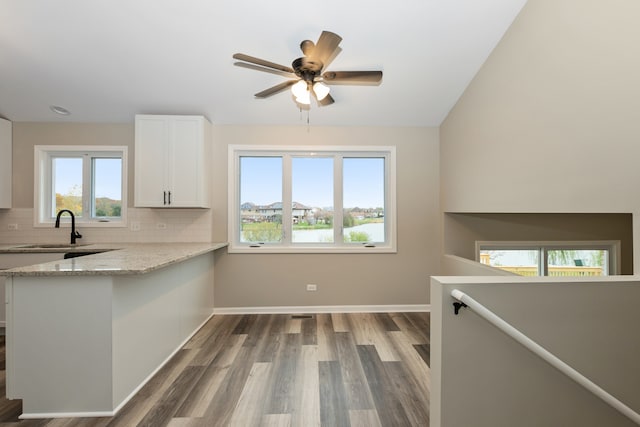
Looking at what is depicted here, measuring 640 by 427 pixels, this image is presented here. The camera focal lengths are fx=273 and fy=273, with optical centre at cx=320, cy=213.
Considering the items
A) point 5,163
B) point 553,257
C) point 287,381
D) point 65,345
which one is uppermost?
point 5,163

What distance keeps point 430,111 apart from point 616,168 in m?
2.13

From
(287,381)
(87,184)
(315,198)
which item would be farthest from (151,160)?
(287,381)

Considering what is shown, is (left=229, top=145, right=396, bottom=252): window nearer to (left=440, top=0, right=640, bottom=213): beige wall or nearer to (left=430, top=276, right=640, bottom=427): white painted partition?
(left=440, top=0, right=640, bottom=213): beige wall

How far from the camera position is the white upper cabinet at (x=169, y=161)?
327 centimetres

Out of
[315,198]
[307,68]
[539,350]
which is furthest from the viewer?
[315,198]

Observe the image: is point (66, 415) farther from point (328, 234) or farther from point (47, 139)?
point (47, 139)

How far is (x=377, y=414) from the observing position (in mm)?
1801

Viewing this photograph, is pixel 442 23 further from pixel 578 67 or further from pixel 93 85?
pixel 93 85

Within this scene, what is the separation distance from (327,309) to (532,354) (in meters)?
2.52

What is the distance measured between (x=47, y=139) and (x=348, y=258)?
424cm

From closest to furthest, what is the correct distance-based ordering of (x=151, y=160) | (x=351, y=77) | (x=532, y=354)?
1. (x=532, y=354)
2. (x=351, y=77)
3. (x=151, y=160)

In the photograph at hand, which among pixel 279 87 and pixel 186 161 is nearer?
pixel 279 87

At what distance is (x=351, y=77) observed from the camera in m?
2.20

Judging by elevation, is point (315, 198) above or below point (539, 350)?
above
